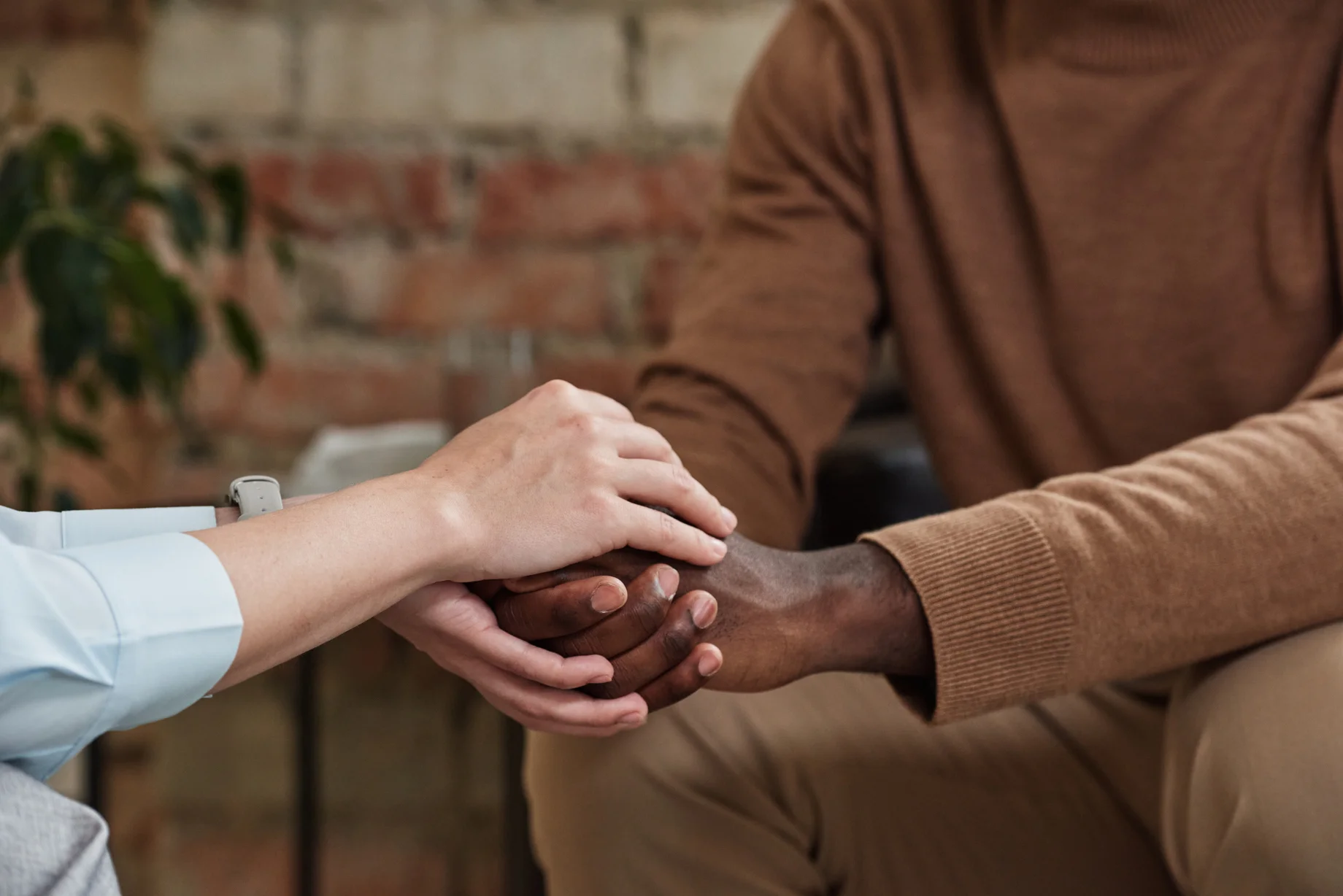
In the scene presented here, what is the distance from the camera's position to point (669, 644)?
0.69 m

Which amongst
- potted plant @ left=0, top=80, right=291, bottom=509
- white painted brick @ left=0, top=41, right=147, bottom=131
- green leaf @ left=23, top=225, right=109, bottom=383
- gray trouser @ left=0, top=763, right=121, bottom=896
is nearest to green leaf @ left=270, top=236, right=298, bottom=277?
potted plant @ left=0, top=80, right=291, bottom=509

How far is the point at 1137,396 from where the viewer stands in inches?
37.9

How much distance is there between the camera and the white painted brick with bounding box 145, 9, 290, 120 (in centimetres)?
141

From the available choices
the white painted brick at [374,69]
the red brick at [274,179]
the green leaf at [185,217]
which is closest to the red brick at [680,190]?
the white painted brick at [374,69]

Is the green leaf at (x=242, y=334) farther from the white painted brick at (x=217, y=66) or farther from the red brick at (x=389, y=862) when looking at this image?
the red brick at (x=389, y=862)

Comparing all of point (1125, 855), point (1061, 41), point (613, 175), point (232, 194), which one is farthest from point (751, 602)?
point (613, 175)

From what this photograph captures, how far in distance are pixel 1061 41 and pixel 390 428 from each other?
789 mm

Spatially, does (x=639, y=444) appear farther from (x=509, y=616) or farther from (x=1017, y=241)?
(x=1017, y=241)

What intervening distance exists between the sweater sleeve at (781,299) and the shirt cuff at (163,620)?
0.41m

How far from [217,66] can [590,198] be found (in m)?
0.45

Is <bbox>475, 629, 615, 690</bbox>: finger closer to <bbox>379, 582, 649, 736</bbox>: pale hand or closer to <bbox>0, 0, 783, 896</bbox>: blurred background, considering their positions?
<bbox>379, 582, 649, 736</bbox>: pale hand

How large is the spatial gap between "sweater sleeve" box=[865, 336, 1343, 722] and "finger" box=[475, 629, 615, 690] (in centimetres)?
19

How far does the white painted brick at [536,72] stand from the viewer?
1.43 metres

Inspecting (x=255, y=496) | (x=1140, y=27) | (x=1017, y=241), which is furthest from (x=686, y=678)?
(x=1140, y=27)
